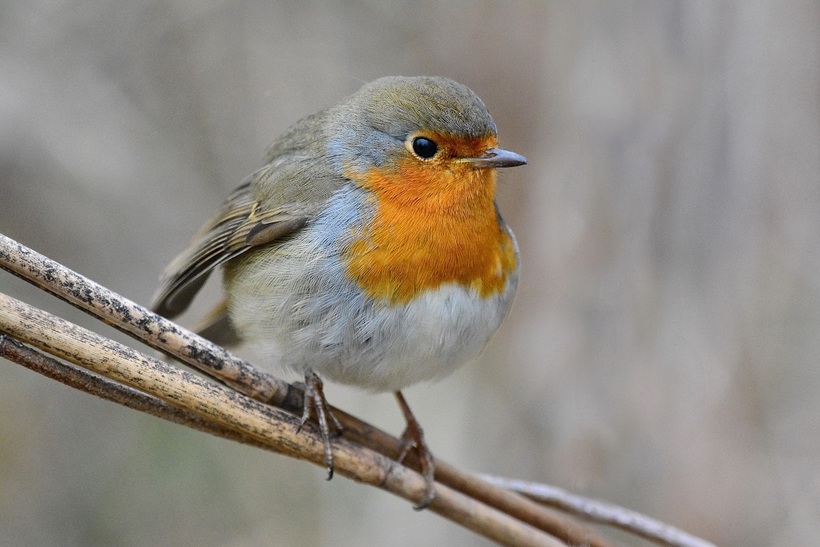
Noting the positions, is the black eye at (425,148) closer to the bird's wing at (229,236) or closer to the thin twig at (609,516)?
the bird's wing at (229,236)

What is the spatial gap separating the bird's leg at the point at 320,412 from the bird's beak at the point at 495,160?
0.89m

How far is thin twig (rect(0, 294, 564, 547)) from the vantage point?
6.22 feet

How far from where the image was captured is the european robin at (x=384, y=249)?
2.86 meters

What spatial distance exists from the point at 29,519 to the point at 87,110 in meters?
2.12

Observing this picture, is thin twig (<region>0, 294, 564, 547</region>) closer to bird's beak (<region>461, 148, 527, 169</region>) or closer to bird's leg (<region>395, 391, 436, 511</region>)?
bird's leg (<region>395, 391, 436, 511</region>)

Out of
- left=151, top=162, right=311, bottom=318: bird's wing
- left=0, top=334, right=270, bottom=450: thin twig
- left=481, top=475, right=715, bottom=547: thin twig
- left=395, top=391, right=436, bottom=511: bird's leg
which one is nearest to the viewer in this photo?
left=0, top=334, right=270, bottom=450: thin twig

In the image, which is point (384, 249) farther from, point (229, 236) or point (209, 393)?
point (209, 393)

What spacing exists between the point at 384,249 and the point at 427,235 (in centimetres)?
15

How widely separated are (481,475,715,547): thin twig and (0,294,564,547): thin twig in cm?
13

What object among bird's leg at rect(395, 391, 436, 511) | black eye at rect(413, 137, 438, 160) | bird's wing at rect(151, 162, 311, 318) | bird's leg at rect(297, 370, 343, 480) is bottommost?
bird's leg at rect(395, 391, 436, 511)

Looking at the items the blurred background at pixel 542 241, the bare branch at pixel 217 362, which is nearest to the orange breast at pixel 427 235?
the bare branch at pixel 217 362

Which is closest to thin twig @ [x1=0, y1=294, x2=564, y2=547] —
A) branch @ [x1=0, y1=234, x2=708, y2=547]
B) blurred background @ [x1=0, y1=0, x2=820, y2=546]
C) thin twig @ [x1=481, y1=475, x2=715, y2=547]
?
branch @ [x1=0, y1=234, x2=708, y2=547]

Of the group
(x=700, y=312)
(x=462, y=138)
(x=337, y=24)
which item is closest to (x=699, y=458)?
(x=700, y=312)

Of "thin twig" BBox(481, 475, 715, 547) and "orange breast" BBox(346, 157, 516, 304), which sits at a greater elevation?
"orange breast" BBox(346, 157, 516, 304)
